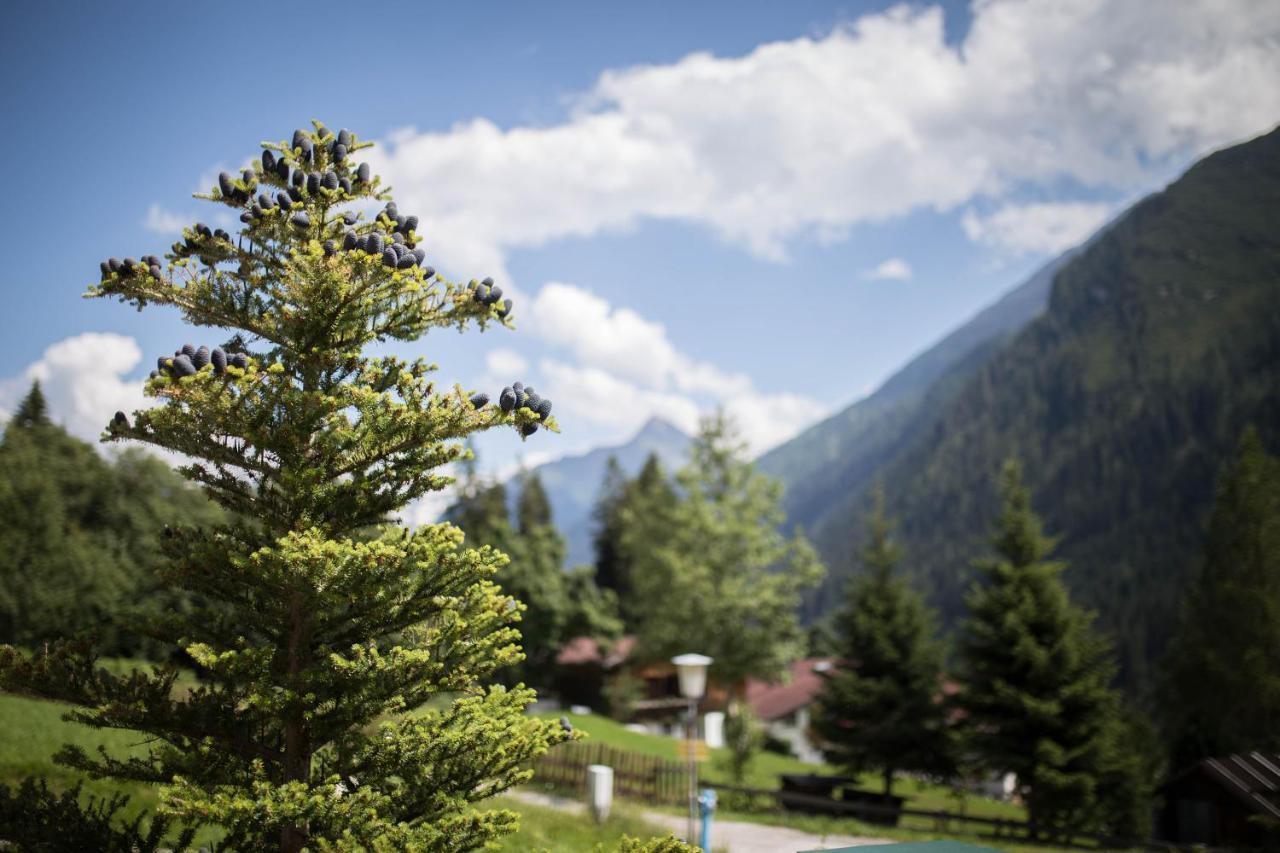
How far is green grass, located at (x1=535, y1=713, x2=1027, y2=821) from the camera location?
3103 centimetres

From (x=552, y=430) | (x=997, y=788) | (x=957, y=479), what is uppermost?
(x=957, y=479)

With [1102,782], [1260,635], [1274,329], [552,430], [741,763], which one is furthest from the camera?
[1274,329]

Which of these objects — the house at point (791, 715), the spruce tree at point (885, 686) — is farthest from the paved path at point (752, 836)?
the house at point (791, 715)

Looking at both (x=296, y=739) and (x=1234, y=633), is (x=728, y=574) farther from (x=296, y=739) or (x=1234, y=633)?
(x=296, y=739)

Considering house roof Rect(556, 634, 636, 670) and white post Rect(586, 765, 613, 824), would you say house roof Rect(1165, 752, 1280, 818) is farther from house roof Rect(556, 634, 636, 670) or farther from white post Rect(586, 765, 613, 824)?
house roof Rect(556, 634, 636, 670)

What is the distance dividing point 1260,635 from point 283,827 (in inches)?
1584

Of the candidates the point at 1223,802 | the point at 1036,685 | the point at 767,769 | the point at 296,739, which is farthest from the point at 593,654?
the point at 296,739

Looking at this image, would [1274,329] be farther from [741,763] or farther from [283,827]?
[283,827]

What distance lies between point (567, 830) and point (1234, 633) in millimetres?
34298

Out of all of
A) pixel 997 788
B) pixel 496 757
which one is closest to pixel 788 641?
pixel 997 788

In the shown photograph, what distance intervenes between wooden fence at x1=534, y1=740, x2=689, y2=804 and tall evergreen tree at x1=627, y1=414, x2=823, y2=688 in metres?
13.8

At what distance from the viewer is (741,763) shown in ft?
82.2

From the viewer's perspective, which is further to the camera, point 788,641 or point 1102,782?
point 788,641

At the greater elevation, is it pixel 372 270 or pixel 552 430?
pixel 372 270
